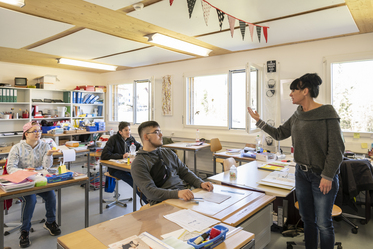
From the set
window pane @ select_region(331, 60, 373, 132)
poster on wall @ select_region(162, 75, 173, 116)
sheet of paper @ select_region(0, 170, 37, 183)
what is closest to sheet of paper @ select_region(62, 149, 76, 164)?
sheet of paper @ select_region(0, 170, 37, 183)

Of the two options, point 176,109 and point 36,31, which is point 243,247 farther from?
point 176,109

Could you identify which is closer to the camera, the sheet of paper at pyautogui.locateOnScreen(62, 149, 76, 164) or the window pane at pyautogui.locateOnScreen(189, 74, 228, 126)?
the sheet of paper at pyautogui.locateOnScreen(62, 149, 76, 164)

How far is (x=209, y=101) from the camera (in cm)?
605

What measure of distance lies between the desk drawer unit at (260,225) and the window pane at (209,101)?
400cm

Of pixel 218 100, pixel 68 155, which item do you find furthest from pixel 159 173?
pixel 218 100

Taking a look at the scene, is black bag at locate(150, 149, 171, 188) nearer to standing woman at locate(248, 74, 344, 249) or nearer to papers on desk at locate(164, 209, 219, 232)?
papers on desk at locate(164, 209, 219, 232)

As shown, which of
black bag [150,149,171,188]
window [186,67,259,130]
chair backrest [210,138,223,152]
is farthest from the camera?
window [186,67,259,130]

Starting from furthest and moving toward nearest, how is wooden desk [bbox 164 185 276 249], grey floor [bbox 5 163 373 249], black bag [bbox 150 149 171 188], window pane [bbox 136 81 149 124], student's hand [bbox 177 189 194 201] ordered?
1. window pane [bbox 136 81 149 124]
2. grey floor [bbox 5 163 373 249]
3. black bag [bbox 150 149 171 188]
4. student's hand [bbox 177 189 194 201]
5. wooden desk [bbox 164 185 276 249]

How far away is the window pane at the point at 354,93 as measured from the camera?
13.4ft

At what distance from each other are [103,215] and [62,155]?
133 centimetres

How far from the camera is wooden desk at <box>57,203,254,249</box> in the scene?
1175 mm

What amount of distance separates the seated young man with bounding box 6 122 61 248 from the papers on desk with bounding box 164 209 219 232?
82.3 inches

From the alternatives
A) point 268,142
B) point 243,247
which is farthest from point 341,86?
point 243,247

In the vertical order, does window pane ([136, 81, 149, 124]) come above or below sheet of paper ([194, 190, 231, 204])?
above
